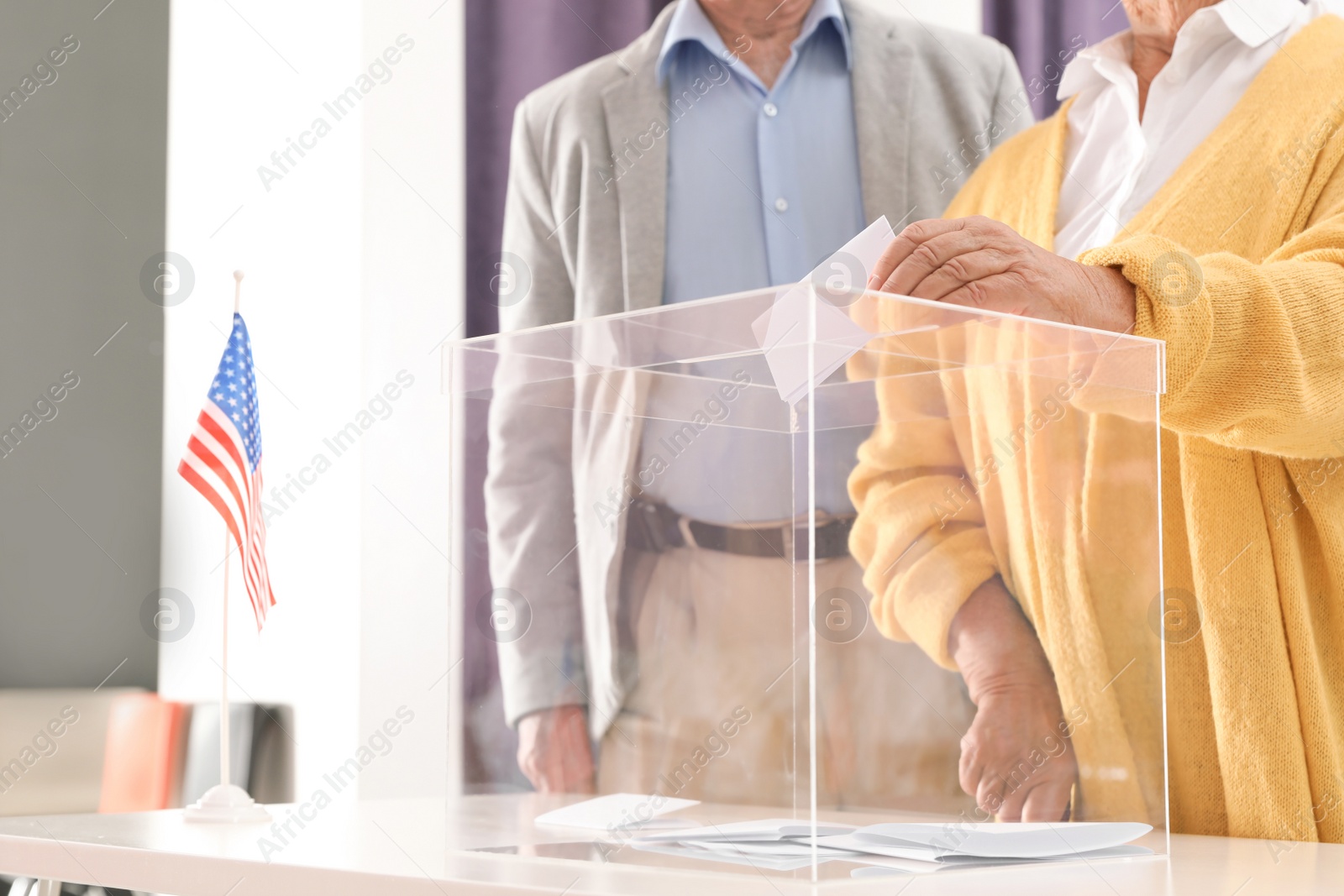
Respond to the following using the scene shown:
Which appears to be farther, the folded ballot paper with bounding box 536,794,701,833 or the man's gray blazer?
the man's gray blazer

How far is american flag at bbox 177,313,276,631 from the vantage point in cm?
151

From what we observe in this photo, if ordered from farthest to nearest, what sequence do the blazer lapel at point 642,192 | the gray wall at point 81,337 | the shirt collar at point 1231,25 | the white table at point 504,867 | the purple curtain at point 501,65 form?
1. the gray wall at point 81,337
2. the purple curtain at point 501,65
3. the blazer lapel at point 642,192
4. the shirt collar at point 1231,25
5. the white table at point 504,867

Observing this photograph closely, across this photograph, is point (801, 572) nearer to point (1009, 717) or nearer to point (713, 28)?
point (1009, 717)

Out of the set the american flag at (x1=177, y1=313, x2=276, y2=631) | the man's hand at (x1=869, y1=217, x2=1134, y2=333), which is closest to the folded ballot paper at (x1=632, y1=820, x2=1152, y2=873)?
the man's hand at (x1=869, y1=217, x2=1134, y2=333)

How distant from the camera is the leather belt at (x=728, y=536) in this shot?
63 cm

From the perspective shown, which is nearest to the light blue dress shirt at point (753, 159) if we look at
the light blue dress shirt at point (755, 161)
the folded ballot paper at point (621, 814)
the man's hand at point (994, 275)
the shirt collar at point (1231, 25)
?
the light blue dress shirt at point (755, 161)

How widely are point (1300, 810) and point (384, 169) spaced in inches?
92.8

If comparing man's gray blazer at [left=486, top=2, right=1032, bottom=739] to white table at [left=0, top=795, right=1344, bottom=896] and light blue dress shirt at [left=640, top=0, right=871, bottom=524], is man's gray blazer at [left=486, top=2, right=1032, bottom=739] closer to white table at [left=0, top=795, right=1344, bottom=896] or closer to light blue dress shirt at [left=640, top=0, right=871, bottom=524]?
light blue dress shirt at [left=640, top=0, right=871, bottom=524]

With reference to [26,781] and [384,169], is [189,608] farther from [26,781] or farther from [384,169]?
[384,169]

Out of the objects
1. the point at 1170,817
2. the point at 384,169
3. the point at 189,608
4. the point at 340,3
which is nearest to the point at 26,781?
the point at 189,608

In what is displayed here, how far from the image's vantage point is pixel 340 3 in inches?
118

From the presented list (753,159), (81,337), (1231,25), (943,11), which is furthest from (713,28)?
(81,337)

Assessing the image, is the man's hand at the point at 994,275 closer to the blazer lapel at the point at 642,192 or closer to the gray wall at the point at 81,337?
the blazer lapel at the point at 642,192

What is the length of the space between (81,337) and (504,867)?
10.3ft
